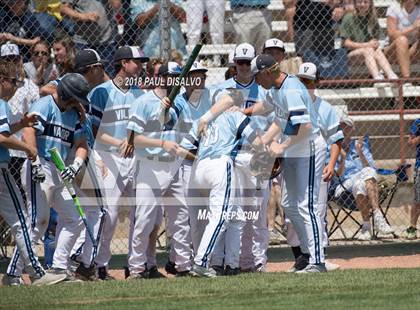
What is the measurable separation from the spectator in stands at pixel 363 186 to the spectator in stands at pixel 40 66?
Result: 3476 millimetres

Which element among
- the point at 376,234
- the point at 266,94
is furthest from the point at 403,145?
the point at 266,94

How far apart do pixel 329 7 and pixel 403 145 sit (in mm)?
2054

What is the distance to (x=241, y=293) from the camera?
28.3 ft

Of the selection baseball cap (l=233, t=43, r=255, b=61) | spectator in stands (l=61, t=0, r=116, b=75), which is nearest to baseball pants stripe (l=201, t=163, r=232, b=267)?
baseball cap (l=233, t=43, r=255, b=61)

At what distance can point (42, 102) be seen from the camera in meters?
9.79

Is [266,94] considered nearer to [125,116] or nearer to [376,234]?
[125,116]

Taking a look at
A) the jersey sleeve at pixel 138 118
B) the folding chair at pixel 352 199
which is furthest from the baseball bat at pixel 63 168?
the folding chair at pixel 352 199

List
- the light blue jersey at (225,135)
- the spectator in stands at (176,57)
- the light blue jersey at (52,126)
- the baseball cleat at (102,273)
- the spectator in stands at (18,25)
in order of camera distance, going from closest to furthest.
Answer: the light blue jersey at (52,126) < the light blue jersey at (225,135) < the baseball cleat at (102,273) < the spectator in stands at (176,57) < the spectator in stands at (18,25)

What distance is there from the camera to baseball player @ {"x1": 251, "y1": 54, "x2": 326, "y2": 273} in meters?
10.1

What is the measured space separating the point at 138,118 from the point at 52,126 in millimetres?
820

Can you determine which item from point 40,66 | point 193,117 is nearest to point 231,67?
point 193,117

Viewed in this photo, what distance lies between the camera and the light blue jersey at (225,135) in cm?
1030

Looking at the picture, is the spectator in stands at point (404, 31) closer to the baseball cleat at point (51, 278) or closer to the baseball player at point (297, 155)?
the baseball player at point (297, 155)

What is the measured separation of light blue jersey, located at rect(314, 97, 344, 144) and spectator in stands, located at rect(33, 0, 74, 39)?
336 cm
